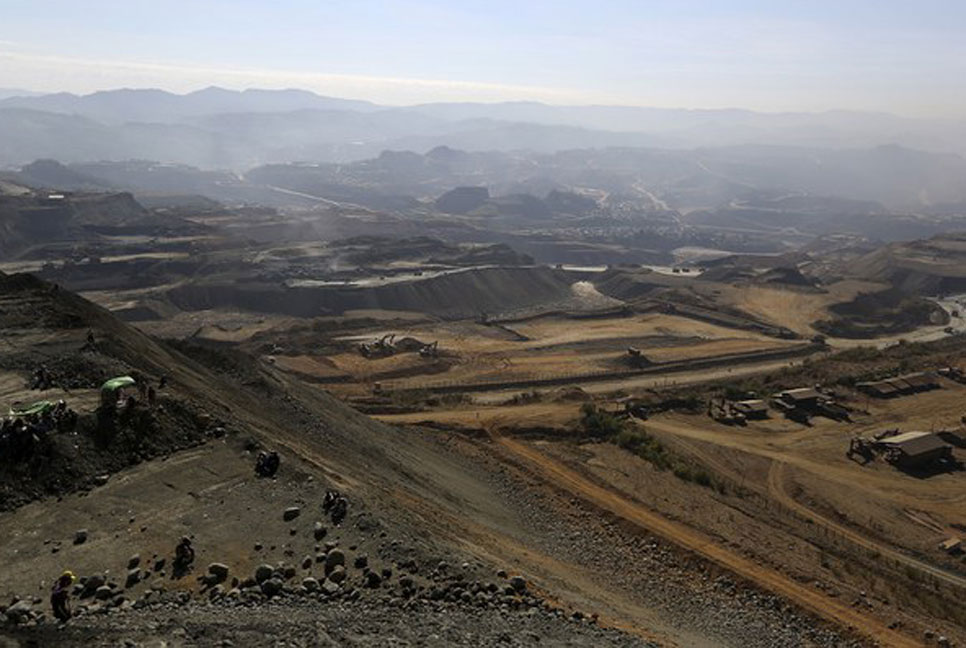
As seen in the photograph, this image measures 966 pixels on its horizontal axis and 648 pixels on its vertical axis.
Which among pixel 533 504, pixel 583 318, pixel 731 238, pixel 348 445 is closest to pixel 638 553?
pixel 533 504

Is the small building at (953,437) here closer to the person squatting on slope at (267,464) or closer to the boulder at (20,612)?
the person squatting on slope at (267,464)

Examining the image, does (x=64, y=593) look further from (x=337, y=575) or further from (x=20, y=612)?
(x=337, y=575)

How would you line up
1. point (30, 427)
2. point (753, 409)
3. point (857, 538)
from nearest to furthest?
point (30, 427) → point (857, 538) → point (753, 409)

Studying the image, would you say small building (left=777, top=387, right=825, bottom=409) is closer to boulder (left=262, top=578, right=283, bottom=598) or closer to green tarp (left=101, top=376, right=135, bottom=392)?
green tarp (left=101, top=376, right=135, bottom=392)

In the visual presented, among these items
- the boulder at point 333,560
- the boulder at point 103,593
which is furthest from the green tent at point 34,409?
the boulder at point 333,560

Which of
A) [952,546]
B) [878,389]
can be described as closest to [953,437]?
[878,389]

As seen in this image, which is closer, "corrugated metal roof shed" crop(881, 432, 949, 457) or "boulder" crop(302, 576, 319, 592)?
"boulder" crop(302, 576, 319, 592)

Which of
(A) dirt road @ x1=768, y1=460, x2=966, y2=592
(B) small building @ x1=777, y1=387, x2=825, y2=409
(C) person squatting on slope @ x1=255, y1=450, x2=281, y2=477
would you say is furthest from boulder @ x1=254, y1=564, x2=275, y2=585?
(B) small building @ x1=777, y1=387, x2=825, y2=409
